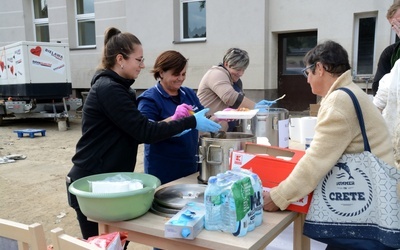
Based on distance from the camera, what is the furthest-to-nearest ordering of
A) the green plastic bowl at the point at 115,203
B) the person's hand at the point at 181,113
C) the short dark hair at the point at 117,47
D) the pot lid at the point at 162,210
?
the person's hand at the point at 181,113 → the short dark hair at the point at 117,47 → the pot lid at the point at 162,210 → the green plastic bowl at the point at 115,203

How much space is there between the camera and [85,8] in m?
10.8

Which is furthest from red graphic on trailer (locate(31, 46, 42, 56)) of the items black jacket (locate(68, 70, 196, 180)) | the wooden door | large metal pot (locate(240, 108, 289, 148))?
black jacket (locate(68, 70, 196, 180))

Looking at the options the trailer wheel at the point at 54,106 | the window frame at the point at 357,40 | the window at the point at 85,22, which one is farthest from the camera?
the window at the point at 85,22

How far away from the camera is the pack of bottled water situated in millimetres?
1180

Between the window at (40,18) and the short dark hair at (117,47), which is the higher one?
the window at (40,18)

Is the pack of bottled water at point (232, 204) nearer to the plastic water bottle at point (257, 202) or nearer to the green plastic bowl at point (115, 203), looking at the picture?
the plastic water bottle at point (257, 202)

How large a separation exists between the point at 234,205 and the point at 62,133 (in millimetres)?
7608

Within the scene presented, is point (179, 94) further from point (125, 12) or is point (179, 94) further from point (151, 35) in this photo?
point (125, 12)

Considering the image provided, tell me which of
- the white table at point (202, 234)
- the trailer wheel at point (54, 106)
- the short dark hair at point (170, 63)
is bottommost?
the trailer wheel at point (54, 106)

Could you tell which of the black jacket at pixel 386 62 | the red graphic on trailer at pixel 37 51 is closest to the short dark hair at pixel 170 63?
the black jacket at pixel 386 62

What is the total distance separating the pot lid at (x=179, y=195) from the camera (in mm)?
1455

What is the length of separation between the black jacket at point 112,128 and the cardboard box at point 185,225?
468 millimetres

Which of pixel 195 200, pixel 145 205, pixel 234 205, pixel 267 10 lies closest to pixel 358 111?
pixel 234 205

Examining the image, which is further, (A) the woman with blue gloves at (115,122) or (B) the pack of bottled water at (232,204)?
(A) the woman with blue gloves at (115,122)
